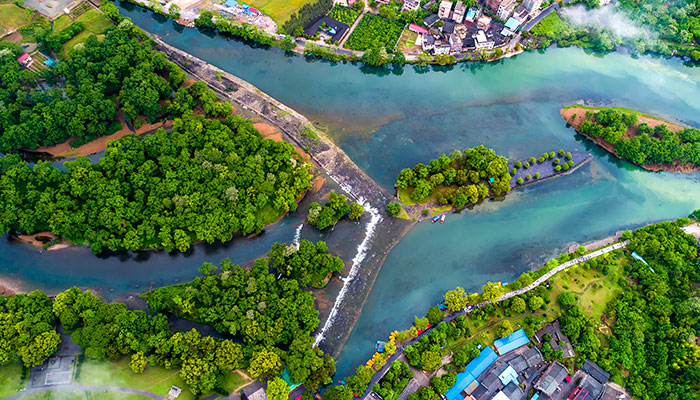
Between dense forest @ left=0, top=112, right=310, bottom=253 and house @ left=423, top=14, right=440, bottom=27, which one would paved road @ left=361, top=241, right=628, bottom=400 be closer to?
dense forest @ left=0, top=112, right=310, bottom=253

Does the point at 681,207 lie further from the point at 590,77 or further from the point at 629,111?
the point at 590,77

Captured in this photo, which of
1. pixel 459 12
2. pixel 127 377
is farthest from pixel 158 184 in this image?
pixel 459 12

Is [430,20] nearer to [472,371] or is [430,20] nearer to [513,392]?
[472,371]

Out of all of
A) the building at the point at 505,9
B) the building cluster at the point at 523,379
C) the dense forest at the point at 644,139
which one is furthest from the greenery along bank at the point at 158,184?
the building at the point at 505,9

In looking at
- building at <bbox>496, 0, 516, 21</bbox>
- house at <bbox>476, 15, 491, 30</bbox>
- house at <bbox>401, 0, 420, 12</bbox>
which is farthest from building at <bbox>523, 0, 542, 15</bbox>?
house at <bbox>401, 0, 420, 12</bbox>

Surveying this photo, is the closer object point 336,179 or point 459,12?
point 336,179
